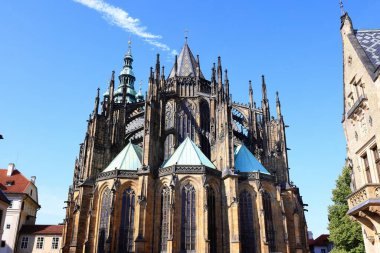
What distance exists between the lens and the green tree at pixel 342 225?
23.5 meters

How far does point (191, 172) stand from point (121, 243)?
335 inches

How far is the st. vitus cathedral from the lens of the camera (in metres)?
29.1

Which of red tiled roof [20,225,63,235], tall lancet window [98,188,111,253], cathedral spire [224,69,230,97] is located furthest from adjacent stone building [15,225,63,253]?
cathedral spire [224,69,230,97]

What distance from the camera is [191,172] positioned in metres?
Answer: 30.8

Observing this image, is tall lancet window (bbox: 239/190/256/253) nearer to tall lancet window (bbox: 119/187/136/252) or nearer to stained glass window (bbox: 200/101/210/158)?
stained glass window (bbox: 200/101/210/158)

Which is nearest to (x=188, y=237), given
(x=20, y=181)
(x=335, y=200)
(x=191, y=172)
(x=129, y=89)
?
(x=191, y=172)

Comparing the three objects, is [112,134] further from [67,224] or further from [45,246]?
[45,246]

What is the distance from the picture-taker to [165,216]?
97.3 ft

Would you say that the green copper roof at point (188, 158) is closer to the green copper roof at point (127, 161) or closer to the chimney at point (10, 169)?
the green copper roof at point (127, 161)

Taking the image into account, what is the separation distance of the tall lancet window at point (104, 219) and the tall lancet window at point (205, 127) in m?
12.7

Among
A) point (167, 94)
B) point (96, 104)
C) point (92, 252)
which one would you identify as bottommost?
point (92, 252)

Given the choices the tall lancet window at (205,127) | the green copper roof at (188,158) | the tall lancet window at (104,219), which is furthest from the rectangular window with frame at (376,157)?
the tall lancet window at (205,127)

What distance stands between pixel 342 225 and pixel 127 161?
1965cm

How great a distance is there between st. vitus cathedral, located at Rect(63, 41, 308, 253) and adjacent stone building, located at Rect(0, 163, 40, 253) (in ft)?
33.8
